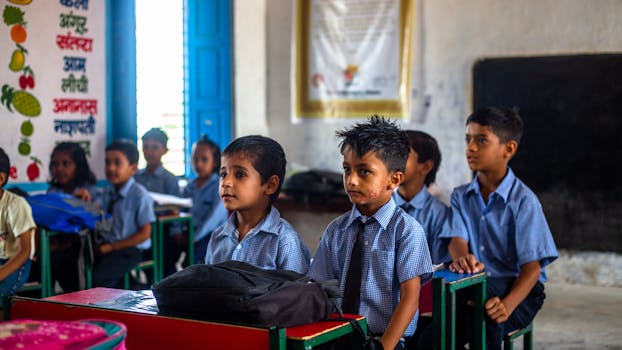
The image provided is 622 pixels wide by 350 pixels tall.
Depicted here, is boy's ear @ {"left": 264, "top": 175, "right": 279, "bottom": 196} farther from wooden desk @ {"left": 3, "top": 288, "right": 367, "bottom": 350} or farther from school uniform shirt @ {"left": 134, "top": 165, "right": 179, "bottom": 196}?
school uniform shirt @ {"left": 134, "top": 165, "right": 179, "bottom": 196}

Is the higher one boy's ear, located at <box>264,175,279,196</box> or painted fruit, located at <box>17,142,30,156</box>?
boy's ear, located at <box>264,175,279,196</box>

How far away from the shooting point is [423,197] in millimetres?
3188

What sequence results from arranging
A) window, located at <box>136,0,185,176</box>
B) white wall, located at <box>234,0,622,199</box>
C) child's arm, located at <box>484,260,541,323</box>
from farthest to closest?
window, located at <box>136,0,185,176</box> → white wall, located at <box>234,0,622,199</box> → child's arm, located at <box>484,260,541,323</box>

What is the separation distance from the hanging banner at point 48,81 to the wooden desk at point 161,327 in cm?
309

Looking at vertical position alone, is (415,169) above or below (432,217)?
above

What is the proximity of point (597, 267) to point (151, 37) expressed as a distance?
356 cm

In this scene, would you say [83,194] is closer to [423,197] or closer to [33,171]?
[33,171]

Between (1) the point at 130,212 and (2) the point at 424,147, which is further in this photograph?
(1) the point at 130,212

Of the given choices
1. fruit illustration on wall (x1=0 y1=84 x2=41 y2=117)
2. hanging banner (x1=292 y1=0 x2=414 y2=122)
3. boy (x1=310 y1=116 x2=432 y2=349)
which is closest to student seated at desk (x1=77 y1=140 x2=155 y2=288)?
fruit illustration on wall (x1=0 y1=84 x2=41 y2=117)

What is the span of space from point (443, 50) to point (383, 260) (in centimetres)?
395

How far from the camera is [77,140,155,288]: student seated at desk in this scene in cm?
437

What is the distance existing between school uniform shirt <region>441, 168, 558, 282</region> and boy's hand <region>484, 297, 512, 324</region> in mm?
215

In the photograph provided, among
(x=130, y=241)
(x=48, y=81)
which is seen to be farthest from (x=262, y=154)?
(x=48, y=81)

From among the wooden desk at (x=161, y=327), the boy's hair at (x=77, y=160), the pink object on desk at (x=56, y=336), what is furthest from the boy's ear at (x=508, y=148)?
the boy's hair at (x=77, y=160)
